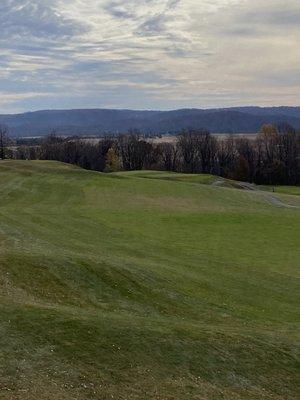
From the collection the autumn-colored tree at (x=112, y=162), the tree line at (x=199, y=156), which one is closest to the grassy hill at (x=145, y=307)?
the tree line at (x=199, y=156)

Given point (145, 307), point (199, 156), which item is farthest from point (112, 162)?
point (145, 307)

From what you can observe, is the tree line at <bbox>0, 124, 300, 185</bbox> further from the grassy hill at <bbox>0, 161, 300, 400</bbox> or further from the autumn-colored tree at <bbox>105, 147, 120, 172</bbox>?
the grassy hill at <bbox>0, 161, 300, 400</bbox>

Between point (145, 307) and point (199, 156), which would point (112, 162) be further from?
point (145, 307)

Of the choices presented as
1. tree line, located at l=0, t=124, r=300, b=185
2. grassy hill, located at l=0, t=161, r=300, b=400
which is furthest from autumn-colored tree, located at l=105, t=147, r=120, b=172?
grassy hill, located at l=0, t=161, r=300, b=400

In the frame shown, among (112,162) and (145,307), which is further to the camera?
(112,162)

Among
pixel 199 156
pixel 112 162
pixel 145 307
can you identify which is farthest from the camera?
pixel 199 156

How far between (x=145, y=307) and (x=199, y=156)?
130 metres

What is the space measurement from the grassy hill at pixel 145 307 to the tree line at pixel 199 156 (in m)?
90.3

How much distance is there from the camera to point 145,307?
78.7ft

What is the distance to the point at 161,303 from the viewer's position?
82.9 feet

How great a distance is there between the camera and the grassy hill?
51.4 feet

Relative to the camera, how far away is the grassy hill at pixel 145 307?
617 inches

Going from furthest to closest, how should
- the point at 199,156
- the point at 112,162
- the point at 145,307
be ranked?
the point at 199,156
the point at 112,162
the point at 145,307

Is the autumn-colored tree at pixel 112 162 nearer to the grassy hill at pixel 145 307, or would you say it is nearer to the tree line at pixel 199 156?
the tree line at pixel 199 156
